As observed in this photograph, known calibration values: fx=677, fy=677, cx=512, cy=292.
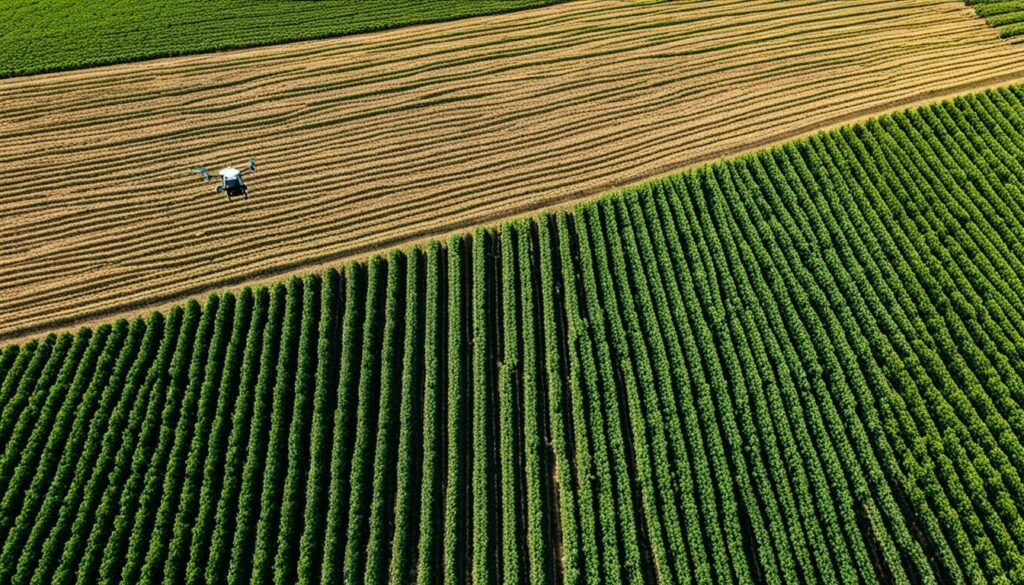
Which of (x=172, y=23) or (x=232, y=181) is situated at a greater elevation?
(x=172, y=23)

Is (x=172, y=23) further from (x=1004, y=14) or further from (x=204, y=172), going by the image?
(x=1004, y=14)

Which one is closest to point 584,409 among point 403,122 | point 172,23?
point 403,122

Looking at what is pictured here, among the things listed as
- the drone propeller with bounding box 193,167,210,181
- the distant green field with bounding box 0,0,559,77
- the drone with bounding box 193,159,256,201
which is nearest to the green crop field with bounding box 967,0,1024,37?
the distant green field with bounding box 0,0,559,77

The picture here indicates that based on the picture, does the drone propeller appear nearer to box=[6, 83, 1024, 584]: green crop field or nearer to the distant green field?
box=[6, 83, 1024, 584]: green crop field

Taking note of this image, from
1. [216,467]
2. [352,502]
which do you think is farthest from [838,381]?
[216,467]

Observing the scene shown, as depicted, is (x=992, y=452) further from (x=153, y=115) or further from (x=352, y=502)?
(x=153, y=115)

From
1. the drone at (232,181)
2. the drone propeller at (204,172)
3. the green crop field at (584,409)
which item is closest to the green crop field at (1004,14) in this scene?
the green crop field at (584,409)
